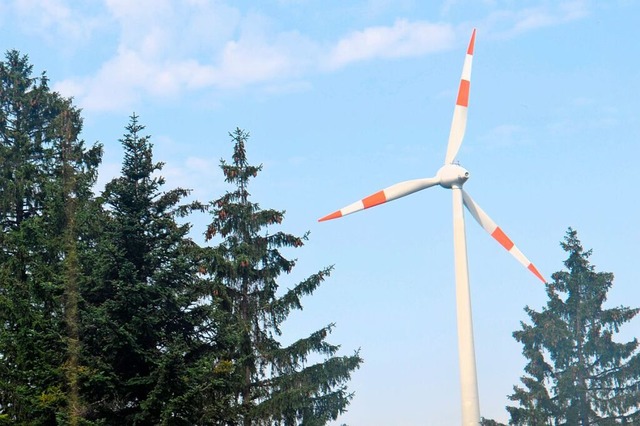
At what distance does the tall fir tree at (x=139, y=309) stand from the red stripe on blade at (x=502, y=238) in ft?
40.7

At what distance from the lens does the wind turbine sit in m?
35.1

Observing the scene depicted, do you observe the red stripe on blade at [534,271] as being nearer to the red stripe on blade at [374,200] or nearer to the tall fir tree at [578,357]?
the red stripe on blade at [374,200]

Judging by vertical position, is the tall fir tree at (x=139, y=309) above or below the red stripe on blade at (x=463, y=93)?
below

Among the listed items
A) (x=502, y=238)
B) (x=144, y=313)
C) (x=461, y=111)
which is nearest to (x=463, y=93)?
(x=461, y=111)

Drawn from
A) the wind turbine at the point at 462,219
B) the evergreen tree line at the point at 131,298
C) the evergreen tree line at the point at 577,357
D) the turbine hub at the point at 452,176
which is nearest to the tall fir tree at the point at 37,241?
the evergreen tree line at the point at 131,298

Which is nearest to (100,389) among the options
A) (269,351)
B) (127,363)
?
(127,363)

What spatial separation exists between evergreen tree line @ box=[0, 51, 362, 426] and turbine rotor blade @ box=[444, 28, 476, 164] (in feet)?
23.7

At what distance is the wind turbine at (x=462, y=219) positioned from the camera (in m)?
35.1

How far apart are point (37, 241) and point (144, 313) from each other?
9545 mm

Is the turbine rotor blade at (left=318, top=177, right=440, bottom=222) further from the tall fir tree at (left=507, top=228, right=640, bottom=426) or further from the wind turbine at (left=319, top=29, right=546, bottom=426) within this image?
the tall fir tree at (left=507, top=228, right=640, bottom=426)

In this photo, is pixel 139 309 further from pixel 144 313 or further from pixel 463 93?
pixel 463 93

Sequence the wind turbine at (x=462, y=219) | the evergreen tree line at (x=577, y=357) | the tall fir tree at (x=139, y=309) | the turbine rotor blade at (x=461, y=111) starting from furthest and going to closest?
the evergreen tree line at (x=577, y=357) → the turbine rotor blade at (x=461, y=111) → the wind turbine at (x=462, y=219) → the tall fir tree at (x=139, y=309)

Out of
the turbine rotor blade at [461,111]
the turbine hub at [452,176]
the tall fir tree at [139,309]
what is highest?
the turbine rotor blade at [461,111]

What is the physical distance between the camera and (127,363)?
33.3 meters
